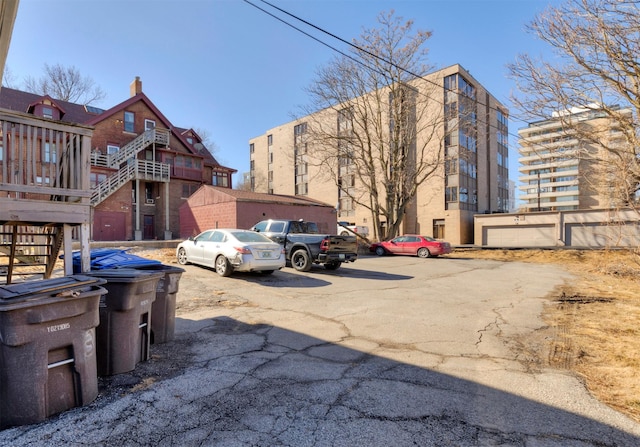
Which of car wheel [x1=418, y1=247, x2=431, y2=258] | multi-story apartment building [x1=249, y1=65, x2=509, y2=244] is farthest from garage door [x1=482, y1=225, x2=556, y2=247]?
car wheel [x1=418, y1=247, x2=431, y2=258]

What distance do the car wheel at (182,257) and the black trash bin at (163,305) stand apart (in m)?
7.79

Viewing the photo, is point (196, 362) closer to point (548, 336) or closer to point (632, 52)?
point (548, 336)

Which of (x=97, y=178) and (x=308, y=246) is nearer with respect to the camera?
(x=308, y=246)

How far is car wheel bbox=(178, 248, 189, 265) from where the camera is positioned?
41.1ft

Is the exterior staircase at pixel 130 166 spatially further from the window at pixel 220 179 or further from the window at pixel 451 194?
the window at pixel 451 194

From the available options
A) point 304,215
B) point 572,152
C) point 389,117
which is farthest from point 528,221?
point 572,152

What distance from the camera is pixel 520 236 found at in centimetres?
3659

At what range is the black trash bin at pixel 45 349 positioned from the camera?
2.75 metres

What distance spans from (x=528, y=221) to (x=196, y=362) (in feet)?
129

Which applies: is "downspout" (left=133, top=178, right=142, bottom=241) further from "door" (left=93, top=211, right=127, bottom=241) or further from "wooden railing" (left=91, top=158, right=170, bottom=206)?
"door" (left=93, top=211, right=127, bottom=241)

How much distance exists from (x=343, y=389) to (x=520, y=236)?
128ft

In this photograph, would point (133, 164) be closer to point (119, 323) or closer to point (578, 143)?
point (119, 323)

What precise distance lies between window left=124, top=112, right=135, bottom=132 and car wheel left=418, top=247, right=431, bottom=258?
1060 inches

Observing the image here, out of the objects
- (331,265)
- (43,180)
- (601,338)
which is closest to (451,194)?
(331,265)
